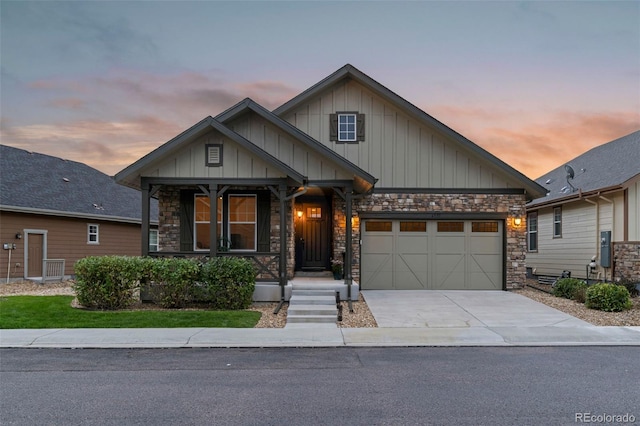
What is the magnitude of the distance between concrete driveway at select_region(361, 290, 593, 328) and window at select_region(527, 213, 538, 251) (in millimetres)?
7139

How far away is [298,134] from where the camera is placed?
1364 centimetres

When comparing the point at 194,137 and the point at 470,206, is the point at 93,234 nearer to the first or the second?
the point at 194,137

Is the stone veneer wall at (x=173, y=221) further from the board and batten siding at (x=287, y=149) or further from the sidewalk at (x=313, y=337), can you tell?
the sidewalk at (x=313, y=337)

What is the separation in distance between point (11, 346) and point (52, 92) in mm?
12455

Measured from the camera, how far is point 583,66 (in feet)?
57.2

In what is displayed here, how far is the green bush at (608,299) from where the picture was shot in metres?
11.9

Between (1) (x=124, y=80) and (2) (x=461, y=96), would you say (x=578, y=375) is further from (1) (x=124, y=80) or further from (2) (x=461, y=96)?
(1) (x=124, y=80)

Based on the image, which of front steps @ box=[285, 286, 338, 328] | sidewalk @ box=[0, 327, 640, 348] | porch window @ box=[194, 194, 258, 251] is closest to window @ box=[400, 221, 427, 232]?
front steps @ box=[285, 286, 338, 328]

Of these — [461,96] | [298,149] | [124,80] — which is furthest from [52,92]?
[461,96]

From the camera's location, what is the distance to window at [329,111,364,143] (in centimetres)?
1611

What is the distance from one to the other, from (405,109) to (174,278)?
8.60 meters

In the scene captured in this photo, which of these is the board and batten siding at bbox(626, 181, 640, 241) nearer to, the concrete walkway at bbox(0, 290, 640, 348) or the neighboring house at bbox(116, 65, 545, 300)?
the neighboring house at bbox(116, 65, 545, 300)

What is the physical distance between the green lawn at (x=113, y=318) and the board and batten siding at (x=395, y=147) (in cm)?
672

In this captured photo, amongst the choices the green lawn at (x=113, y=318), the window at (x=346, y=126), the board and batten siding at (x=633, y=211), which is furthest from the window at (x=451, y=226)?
the green lawn at (x=113, y=318)
